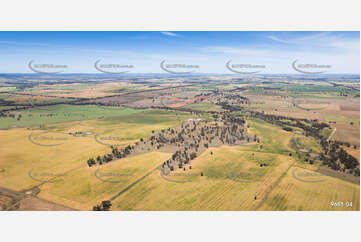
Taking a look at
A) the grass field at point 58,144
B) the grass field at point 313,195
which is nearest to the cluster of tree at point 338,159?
the grass field at point 313,195

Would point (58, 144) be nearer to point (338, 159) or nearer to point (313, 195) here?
point (313, 195)

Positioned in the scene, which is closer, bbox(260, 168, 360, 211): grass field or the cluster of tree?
bbox(260, 168, 360, 211): grass field

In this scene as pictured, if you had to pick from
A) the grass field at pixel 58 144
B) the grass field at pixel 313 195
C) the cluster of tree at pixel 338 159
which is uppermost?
the cluster of tree at pixel 338 159

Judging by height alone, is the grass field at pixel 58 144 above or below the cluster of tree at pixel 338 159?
below

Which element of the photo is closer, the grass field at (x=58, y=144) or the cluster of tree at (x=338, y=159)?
the cluster of tree at (x=338, y=159)

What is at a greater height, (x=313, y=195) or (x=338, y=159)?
(x=338, y=159)

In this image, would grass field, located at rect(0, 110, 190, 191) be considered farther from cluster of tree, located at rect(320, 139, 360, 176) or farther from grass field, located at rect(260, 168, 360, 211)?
cluster of tree, located at rect(320, 139, 360, 176)

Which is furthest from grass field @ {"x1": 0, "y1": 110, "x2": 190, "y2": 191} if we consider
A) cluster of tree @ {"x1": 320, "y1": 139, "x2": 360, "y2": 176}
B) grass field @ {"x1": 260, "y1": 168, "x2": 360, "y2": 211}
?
cluster of tree @ {"x1": 320, "y1": 139, "x2": 360, "y2": 176}

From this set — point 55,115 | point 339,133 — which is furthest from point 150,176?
point 55,115

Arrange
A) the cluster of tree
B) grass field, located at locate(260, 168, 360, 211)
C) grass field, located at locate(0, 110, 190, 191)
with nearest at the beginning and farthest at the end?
grass field, located at locate(260, 168, 360, 211) → the cluster of tree → grass field, located at locate(0, 110, 190, 191)

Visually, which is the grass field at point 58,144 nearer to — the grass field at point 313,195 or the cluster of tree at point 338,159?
the grass field at point 313,195

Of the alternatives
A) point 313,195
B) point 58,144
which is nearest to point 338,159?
point 313,195
